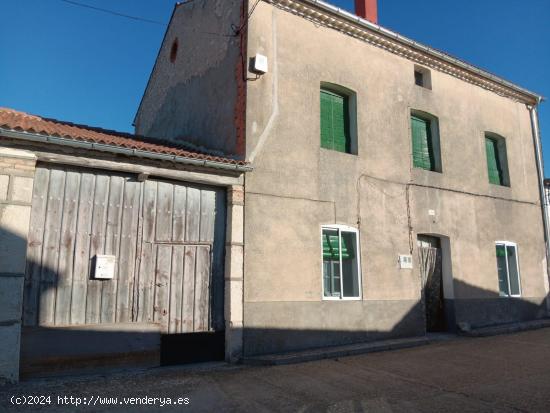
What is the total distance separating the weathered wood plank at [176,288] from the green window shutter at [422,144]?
6.03m

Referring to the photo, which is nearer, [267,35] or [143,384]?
[143,384]

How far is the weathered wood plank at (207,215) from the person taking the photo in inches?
294

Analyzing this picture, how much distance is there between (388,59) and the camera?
10.2 meters

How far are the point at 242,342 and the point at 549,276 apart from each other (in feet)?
31.9

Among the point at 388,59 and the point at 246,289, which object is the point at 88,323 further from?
the point at 388,59

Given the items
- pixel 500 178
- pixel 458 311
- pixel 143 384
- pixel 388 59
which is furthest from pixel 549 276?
pixel 143 384

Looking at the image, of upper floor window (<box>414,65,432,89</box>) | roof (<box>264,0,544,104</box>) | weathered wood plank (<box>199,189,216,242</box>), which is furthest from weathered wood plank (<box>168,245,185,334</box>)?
upper floor window (<box>414,65,432,89</box>)

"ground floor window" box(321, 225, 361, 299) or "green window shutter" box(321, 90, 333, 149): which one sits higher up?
"green window shutter" box(321, 90, 333, 149)

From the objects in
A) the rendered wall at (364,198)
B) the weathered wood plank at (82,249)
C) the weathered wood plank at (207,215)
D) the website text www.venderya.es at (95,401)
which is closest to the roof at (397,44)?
the rendered wall at (364,198)

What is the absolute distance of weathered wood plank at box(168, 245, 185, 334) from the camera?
6977 millimetres

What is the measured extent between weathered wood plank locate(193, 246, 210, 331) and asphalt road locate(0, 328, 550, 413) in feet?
2.31

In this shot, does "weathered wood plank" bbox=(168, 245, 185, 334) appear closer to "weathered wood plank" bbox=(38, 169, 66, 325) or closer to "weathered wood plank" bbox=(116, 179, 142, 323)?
"weathered wood plank" bbox=(116, 179, 142, 323)

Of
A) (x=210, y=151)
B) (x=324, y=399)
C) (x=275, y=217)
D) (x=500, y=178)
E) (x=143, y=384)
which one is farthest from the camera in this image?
(x=500, y=178)

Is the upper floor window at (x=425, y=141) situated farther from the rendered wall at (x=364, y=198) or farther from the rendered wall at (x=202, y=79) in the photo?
the rendered wall at (x=202, y=79)
